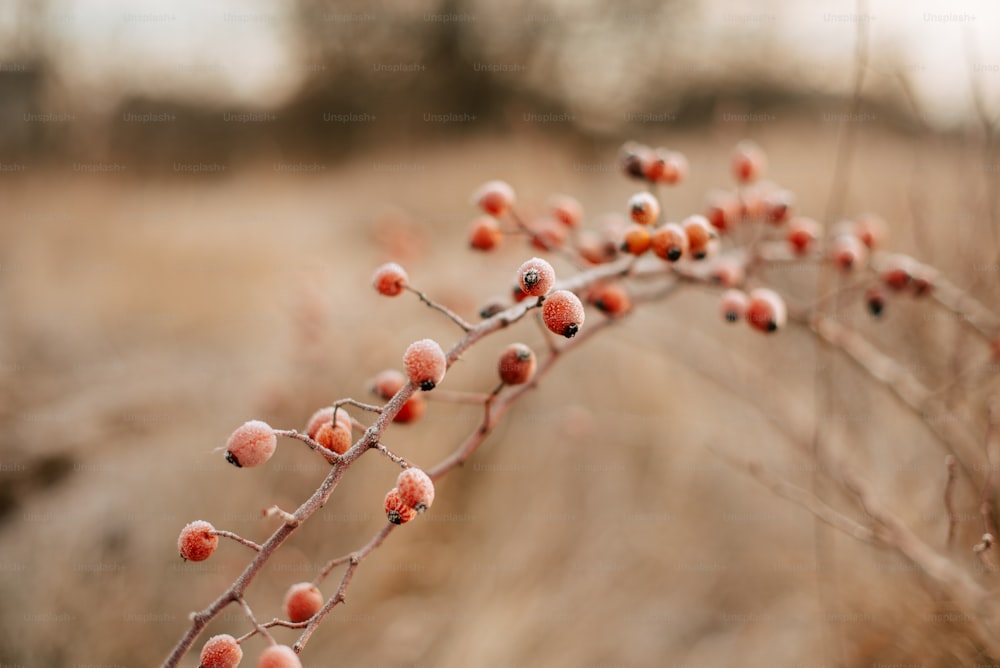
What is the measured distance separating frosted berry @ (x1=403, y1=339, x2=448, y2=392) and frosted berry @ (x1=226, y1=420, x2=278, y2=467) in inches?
6.0

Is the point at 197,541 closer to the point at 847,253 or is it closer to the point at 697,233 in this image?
the point at 697,233

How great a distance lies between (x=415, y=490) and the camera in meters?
0.60

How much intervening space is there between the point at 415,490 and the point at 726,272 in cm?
64

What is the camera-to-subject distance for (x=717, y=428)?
302 centimetres

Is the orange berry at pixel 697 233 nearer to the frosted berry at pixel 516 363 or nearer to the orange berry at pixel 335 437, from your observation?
the frosted berry at pixel 516 363

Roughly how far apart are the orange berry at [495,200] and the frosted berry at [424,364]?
42 centimetres

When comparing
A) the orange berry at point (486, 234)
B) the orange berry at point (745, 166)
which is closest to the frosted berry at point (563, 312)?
the orange berry at point (486, 234)

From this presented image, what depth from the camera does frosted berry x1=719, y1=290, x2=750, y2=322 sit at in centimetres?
94

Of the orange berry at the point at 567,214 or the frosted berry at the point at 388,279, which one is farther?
the orange berry at the point at 567,214

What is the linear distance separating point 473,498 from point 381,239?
115 cm

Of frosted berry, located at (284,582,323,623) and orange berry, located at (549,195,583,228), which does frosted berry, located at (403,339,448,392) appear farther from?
orange berry, located at (549,195,583,228)

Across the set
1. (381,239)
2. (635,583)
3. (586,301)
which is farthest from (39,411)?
(586,301)

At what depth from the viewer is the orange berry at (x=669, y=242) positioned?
2.71 feet

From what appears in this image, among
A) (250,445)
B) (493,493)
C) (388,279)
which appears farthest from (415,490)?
(493,493)
